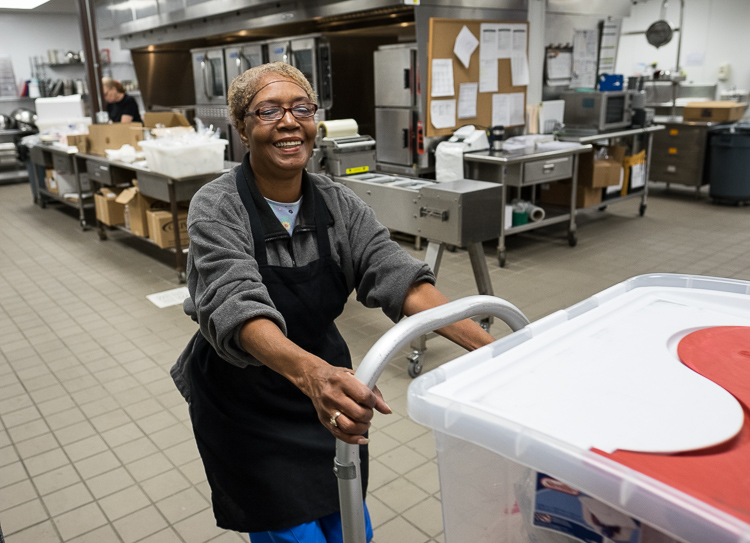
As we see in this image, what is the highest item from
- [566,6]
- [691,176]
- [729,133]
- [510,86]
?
[566,6]

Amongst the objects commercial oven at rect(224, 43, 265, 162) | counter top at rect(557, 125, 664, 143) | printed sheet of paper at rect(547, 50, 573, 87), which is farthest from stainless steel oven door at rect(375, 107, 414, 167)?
commercial oven at rect(224, 43, 265, 162)

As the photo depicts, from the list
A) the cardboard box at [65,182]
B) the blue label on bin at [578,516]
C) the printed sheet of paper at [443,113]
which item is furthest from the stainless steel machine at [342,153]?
the cardboard box at [65,182]

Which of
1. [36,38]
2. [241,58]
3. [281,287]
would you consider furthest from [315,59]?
[36,38]

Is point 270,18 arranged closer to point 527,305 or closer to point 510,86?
point 510,86

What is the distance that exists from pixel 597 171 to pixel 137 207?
4278mm

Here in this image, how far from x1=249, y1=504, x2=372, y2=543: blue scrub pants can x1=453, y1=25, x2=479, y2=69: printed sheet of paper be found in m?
4.86

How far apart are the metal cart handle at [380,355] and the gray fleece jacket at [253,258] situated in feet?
0.93

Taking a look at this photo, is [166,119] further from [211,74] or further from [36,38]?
[36,38]

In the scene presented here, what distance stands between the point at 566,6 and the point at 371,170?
3.77 meters

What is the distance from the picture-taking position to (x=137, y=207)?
218 inches

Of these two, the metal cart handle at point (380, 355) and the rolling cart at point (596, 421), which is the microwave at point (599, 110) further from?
the metal cart handle at point (380, 355)

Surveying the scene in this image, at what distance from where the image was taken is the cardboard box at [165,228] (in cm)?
513

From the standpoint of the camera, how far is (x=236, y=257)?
127 centimetres

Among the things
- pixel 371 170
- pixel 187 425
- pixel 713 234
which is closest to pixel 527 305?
pixel 371 170
